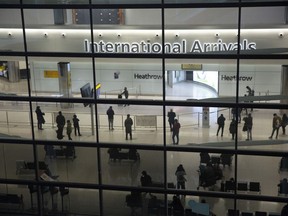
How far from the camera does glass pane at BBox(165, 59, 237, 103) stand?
15.0 metres

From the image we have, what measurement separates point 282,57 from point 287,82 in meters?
0.88

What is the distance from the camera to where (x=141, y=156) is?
52.4 ft

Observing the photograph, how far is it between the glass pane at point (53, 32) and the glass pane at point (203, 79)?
3.05 metres

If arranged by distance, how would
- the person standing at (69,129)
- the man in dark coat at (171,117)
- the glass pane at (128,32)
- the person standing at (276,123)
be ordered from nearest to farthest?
the person standing at (276,123), the glass pane at (128,32), the man in dark coat at (171,117), the person standing at (69,129)

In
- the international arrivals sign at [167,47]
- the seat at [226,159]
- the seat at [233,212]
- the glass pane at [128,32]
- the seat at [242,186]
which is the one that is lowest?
the seat at [233,212]

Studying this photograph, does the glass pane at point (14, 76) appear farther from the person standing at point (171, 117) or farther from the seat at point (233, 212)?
the seat at point (233, 212)

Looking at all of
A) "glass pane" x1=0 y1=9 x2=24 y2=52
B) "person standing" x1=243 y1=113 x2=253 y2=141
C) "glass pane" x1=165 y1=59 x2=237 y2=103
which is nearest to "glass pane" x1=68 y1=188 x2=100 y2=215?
"glass pane" x1=165 y1=59 x2=237 y2=103

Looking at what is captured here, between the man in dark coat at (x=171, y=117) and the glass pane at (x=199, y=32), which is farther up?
the glass pane at (x=199, y=32)

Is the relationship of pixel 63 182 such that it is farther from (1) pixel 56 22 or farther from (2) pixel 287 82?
(2) pixel 287 82

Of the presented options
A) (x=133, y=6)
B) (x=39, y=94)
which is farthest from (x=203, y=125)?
(x=39, y=94)

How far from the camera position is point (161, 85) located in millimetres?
15375

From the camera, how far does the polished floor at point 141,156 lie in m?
15.3

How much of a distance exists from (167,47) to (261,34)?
9.58 ft

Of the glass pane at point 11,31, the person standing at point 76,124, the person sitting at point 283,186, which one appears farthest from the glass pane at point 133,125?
the person sitting at point 283,186
